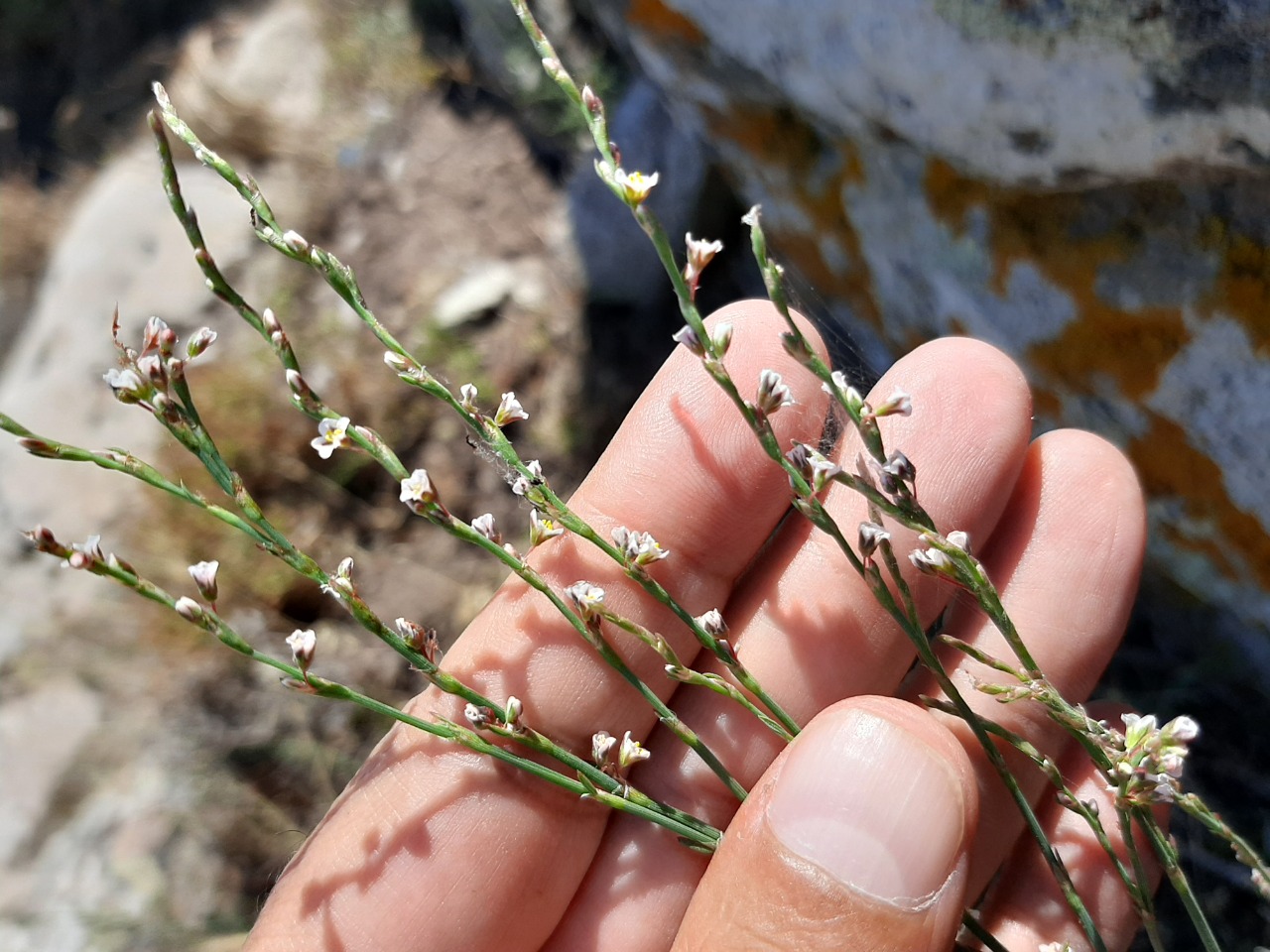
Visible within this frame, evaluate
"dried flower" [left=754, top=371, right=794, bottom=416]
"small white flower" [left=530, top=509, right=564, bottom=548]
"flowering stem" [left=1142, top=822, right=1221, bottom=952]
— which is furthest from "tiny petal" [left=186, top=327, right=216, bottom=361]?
"flowering stem" [left=1142, top=822, right=1221, bottom=952]

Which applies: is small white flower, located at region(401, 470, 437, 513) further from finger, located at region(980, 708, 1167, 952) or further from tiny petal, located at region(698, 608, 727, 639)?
finger, located at region(980, 708, 1167, 952)

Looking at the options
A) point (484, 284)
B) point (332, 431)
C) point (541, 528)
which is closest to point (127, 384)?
point (332, 431)

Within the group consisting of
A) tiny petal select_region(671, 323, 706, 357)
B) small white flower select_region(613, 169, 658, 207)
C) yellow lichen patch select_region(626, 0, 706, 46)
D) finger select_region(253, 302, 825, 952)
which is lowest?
finger select_region(253, 302, 825, 952)

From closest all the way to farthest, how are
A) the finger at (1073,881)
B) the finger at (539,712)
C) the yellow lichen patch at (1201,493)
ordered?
1. the finger at (539,712)
2. the finger at (1073,881)
3. the yellow lichen patch at (1201,493)

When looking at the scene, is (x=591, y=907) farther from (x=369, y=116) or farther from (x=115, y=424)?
(x=369, y=116)

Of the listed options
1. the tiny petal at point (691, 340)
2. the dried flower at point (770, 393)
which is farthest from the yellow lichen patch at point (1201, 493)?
the tiny petal at point (691, 340)

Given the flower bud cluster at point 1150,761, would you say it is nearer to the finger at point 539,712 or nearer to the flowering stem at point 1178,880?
the flowering stem at point 1178,880

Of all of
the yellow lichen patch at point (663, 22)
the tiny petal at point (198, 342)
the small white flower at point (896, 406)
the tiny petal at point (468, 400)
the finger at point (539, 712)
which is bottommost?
the finger at point (539, 712)
